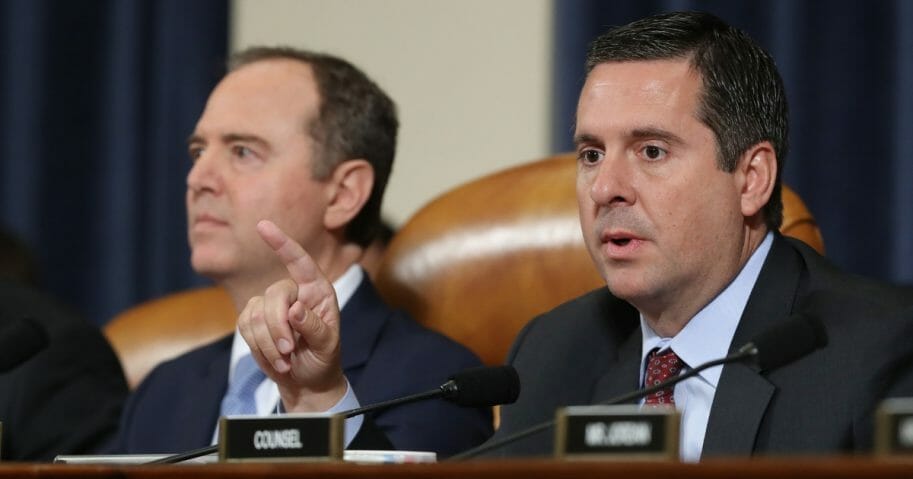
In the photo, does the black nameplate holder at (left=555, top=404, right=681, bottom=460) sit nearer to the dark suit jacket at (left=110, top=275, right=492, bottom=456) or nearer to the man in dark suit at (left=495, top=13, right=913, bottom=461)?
the man in dark suit at (left=495, top=13, right=913, bottom=461)

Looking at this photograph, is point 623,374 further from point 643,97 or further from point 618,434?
point 618,434

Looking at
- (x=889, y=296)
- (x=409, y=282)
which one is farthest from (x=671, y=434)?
(x=409, y=282)

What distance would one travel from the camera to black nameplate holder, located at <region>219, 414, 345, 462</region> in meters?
1.32

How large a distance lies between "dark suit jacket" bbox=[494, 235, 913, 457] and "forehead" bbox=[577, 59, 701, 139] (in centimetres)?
24

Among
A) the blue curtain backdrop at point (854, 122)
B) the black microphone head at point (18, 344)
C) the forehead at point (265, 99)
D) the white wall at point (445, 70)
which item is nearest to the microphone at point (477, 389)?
the black microphone head at point (18, 344)

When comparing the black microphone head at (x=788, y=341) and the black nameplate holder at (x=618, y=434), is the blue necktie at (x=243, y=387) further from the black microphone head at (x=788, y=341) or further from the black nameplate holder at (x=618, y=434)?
the black nameplate holder at (x=618, y=434)

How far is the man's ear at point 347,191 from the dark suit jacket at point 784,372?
72cm

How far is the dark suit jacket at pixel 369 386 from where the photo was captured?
2.30 meters

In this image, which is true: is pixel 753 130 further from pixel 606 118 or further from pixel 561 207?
pixel 561 207

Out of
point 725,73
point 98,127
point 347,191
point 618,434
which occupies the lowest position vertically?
point 618,434

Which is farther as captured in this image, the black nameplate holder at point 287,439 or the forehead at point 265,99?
the forehead at point 265,99

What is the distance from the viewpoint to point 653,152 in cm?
192

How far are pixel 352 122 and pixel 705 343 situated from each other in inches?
42.3

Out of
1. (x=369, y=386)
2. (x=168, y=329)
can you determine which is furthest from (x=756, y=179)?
(x=168, y=329)
